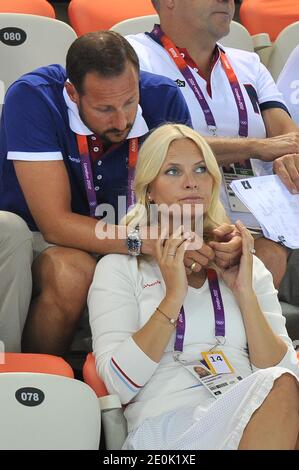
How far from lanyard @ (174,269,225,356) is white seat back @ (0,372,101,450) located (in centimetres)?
29

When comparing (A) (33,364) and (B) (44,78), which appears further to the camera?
(B) (44,78)

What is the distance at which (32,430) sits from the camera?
6.42ft

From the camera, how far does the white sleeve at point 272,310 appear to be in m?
2.23

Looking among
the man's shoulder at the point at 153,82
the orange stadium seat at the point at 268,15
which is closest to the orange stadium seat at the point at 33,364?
the man's shoulder at the point at 153,82

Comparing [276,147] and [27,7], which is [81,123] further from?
[27,7]

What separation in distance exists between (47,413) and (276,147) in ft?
4.27

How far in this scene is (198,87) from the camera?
9.98 ft

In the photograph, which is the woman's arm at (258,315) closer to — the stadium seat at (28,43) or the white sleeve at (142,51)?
the white sleeve at (142,51)

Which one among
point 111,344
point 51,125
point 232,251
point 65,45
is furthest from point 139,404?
point 65,45

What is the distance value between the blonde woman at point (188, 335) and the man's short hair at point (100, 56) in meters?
0.21

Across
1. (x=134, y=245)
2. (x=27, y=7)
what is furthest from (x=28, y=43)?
(x=134, y=245)

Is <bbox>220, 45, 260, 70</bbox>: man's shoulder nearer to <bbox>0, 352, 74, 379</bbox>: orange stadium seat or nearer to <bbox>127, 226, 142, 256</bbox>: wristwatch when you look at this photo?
<bbox>127, 226, 142, 256</bbox>: wristwatch

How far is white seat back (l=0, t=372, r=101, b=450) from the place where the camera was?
1939mm
